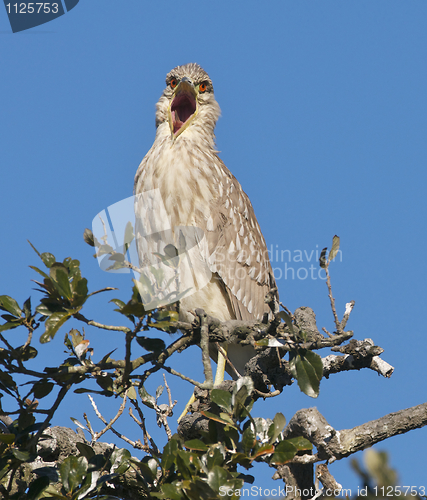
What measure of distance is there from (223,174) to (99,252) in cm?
365

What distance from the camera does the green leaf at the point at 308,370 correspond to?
8.04 feet

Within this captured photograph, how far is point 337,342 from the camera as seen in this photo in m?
2.66

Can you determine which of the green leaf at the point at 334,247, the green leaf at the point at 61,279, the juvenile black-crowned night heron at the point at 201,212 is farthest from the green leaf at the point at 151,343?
the juvenile black-crowned night heron at the point at 201,212

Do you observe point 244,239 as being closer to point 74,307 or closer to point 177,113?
point 177,113

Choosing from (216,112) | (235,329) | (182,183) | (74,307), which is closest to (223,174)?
(182,183)

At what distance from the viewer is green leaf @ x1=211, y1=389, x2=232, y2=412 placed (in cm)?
229

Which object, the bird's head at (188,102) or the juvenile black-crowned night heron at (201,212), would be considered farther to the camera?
the bird's head at (188,102)

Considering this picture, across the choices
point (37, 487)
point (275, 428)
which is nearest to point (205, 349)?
point (275, 428)

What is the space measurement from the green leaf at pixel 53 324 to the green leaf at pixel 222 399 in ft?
2.41

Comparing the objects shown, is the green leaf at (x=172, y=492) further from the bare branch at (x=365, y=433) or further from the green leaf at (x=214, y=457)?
the bare branch at (x=365, y=433)

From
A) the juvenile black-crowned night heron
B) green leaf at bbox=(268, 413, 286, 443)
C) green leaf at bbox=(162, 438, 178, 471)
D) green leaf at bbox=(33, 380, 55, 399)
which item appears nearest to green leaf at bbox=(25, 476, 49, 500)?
green leaf at bbox=(33, 380, 55, 399)

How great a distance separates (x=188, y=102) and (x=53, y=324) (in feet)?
15.4

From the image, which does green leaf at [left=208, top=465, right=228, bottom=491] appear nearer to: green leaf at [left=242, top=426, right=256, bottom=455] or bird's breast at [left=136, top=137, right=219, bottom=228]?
green leaf at [left=242, top=426, right=256, bottom=455]

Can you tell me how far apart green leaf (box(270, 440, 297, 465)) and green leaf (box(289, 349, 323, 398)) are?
0.29 metres
